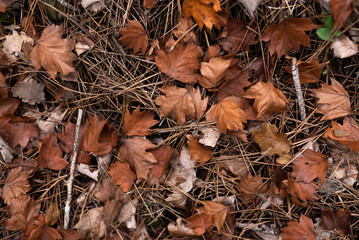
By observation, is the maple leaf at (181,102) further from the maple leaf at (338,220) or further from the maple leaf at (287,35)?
the maple leaf at (338,220)

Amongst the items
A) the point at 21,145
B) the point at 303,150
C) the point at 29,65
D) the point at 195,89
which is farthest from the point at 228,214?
the point at 29,65

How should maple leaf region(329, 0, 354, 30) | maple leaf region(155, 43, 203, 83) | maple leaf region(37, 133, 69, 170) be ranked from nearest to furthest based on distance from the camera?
1. maple leaf region(329, 0, 354, 30)
2. maple leaf region(155, 43, 203, 83)
3. maple leaf region(37, 133, 69, 170)

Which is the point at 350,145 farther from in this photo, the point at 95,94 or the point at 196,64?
the point at 95,94

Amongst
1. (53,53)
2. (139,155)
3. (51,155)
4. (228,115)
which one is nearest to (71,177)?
(51,155)

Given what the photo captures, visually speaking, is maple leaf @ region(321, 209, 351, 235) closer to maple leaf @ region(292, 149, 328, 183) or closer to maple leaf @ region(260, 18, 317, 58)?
maple leaf @ region(292, 149, 328, 183)

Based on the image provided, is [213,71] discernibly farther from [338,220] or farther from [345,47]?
[338,220]

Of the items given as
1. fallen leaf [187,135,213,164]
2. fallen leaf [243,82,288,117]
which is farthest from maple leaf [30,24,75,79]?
fallen leaf [243,82,288,117]

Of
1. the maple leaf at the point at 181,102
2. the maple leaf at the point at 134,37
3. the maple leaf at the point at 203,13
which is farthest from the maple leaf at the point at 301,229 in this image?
the maple leaf at the point at 134,37
